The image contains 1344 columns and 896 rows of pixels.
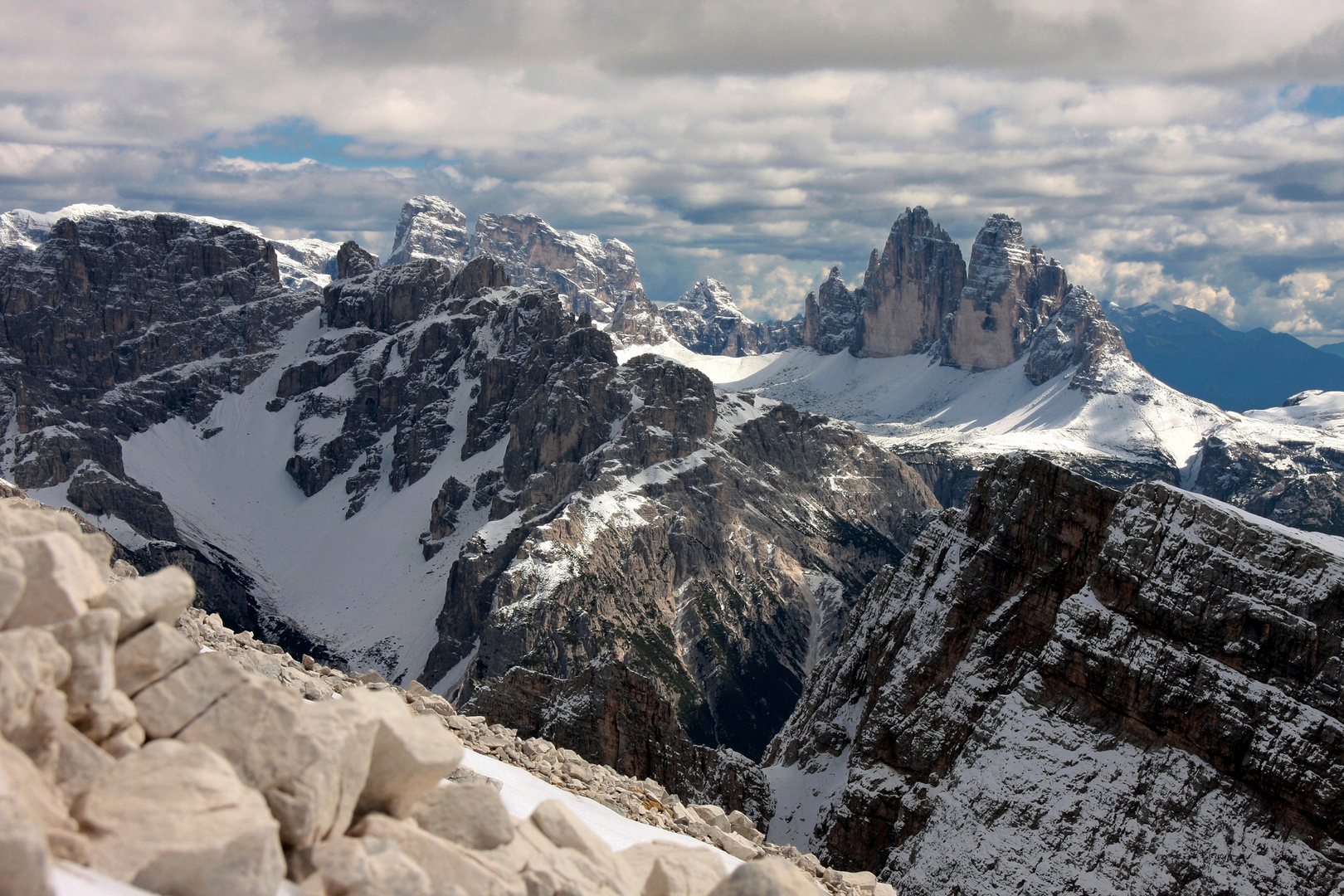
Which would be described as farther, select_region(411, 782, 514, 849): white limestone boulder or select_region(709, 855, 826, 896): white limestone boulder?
select_region(411, 782, 514, 849): white limestone boulder

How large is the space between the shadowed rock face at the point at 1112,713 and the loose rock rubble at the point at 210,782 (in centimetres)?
3657

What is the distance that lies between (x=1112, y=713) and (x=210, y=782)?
48.6 meters

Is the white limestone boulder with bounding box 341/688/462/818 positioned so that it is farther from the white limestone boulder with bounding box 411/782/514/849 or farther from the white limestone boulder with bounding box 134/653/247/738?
the white limestone boulder with bounding box 134/653/247/738

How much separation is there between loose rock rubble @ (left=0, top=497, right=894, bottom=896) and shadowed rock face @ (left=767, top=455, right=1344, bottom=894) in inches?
1440

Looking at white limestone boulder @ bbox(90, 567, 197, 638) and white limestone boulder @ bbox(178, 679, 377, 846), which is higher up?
white limestone boulder @ bbox(90, 567, 197, 638)

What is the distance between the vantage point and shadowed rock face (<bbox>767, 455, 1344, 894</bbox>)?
44438 mm

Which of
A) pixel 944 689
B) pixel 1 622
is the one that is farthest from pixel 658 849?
pixel 944 689

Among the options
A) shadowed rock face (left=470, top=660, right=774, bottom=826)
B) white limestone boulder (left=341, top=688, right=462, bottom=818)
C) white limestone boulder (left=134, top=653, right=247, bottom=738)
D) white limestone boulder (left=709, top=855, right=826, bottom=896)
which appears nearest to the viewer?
white limestone boulder (left=134, top=653, right=247, bottom=738)

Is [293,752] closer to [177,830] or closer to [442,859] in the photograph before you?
[177,830]

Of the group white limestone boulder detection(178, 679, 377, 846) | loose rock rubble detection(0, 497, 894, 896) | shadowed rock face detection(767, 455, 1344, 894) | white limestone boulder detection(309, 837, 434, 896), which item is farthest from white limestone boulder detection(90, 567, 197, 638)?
shadowed rock face detection(767, 455, 1344, 894)

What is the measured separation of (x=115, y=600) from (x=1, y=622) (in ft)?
4.93

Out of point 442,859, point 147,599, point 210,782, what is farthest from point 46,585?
point 442,859

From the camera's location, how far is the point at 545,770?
32594 millimetres

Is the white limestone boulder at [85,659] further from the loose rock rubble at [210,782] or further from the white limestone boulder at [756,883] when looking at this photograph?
the white limestone boulder at [756,883]
